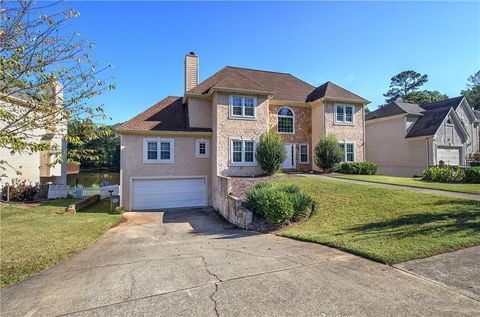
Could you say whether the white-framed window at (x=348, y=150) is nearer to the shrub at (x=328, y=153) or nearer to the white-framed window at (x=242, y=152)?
the shrub at (x=328, y=153)

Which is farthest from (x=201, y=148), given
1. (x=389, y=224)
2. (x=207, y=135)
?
(x=389, y=224)

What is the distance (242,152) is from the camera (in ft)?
54.8

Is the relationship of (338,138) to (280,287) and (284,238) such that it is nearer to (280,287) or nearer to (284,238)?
(284,238)

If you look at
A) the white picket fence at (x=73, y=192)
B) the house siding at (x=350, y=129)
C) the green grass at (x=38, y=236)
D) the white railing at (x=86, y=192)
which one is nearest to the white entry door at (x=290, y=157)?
the house siding at (x=350, y=129)

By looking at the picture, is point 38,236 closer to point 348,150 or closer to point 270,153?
point 270,153

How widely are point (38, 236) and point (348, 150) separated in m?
19.4

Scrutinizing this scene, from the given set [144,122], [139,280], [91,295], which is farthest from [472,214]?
[144,122]

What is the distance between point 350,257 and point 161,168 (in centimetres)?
1358

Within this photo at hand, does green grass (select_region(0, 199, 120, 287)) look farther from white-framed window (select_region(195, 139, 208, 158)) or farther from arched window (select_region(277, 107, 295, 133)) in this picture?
arched window (select_region(277, 107, 295, 133))

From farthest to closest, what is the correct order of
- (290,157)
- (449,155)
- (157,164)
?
(449,155) → (290,157) → (157,164)

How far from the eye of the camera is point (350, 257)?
522cm

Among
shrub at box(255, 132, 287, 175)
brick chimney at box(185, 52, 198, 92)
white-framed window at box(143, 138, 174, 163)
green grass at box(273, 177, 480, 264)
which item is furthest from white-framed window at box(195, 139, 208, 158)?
green grass at box(273, 177, 480, 264)

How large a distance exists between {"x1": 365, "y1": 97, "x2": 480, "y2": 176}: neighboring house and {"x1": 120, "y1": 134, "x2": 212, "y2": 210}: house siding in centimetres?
1775

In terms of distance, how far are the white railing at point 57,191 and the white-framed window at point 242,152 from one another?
1276 centimetres
